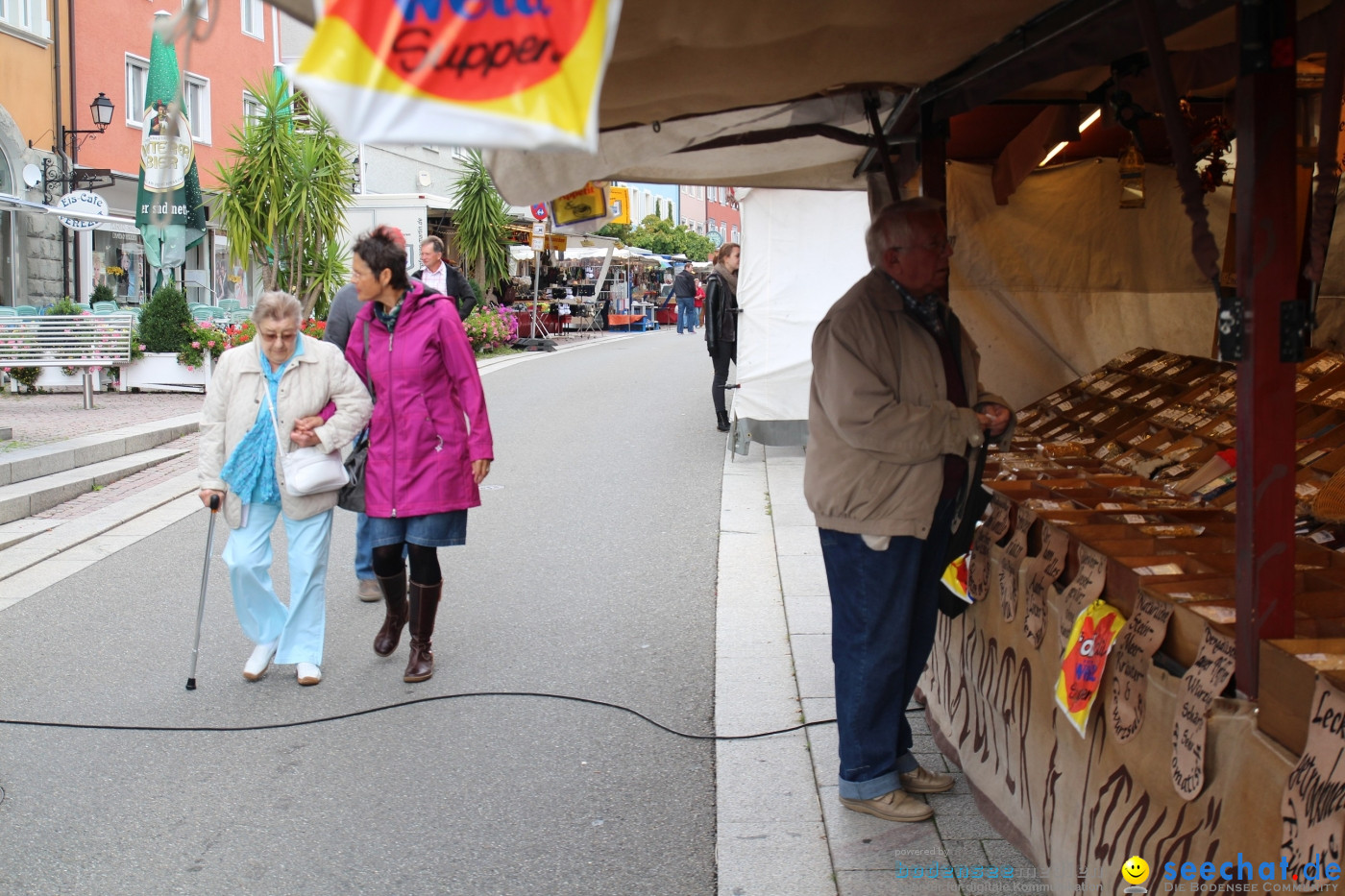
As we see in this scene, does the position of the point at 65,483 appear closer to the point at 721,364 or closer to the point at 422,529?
the point at 422,529

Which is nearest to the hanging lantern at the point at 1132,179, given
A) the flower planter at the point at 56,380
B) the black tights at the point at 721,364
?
the black tights at the point at 721,364

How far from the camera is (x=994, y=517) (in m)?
3.90

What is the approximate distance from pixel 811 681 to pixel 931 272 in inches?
87.7

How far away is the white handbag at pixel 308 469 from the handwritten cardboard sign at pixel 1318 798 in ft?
13.1

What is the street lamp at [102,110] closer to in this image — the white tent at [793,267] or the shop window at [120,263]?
the shop window at [120,263]

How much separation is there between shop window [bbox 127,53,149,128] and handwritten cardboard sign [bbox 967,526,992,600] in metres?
25.5

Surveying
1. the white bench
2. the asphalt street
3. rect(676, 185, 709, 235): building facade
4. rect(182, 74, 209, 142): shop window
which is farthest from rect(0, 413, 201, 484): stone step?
rect(676, 185, 709, 235): building facade

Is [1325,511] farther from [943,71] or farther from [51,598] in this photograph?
[51,598]

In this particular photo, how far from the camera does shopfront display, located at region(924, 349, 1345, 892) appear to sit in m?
2.23

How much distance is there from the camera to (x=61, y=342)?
47.4 feet

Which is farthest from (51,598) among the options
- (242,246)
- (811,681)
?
(242,246)

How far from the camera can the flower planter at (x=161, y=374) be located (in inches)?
622

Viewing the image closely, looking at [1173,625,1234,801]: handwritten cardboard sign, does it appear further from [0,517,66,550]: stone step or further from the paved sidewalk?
[0,517,66,550]: stone step

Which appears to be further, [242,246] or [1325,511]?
[242,246]
